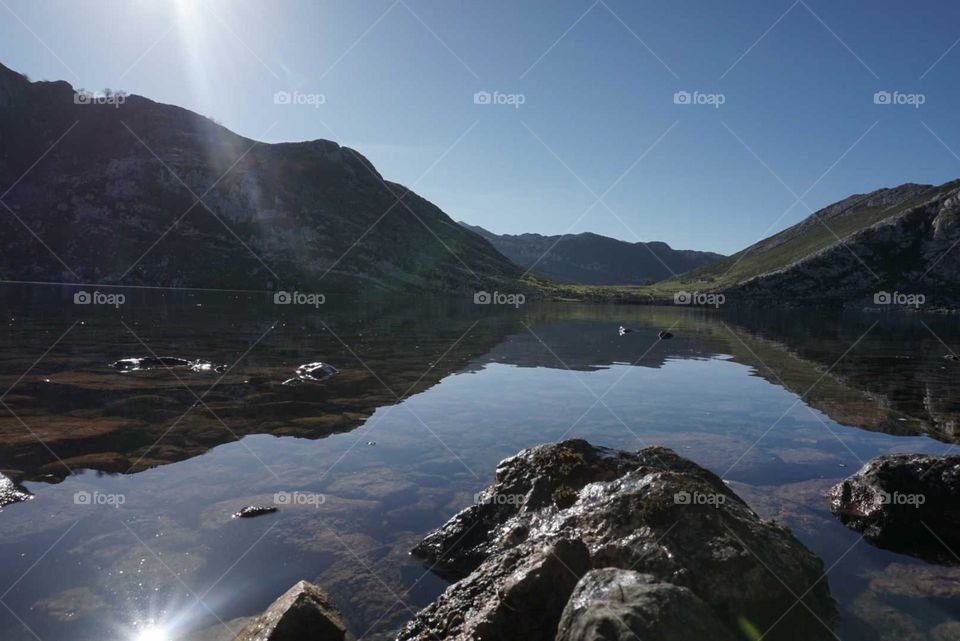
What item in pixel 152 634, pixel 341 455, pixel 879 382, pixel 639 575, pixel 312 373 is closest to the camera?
pixel 639 575

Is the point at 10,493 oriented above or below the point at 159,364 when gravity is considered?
below

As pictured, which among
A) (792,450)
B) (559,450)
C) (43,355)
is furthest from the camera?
(43,355)

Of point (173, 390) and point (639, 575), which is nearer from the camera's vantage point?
point (639, 575)

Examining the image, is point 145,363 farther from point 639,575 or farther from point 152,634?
point 639,575

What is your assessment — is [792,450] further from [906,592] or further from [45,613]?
[45,613]

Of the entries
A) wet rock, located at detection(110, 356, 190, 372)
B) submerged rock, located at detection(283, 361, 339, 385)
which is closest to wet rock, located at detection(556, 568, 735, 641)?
submerged rock, located at detection(283, 361, 339, 385)

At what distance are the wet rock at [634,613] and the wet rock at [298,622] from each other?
3.84m

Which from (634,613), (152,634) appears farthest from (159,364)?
(634,613)

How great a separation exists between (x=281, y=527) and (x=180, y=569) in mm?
2472

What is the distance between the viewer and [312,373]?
32.4 m

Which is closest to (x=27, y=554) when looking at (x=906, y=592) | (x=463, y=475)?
(x=463, y=475)

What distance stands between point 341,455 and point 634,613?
44.4 feet

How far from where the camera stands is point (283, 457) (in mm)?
18672

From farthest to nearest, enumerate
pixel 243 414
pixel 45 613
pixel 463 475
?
pixel 243 414 → pixel 463 475 → pixel 45 613
